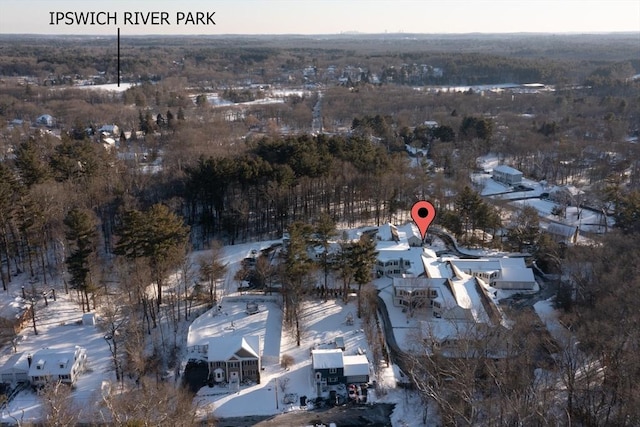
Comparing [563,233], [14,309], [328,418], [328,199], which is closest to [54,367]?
[14,309]

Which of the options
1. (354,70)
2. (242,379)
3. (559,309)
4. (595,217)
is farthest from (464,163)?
(354,70)

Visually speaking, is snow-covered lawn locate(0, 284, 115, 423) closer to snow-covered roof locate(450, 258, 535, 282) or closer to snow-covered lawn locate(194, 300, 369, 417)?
snow-covered lawn locate(194, 300, 369, 417)

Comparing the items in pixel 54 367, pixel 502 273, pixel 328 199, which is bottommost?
pixel 54 367

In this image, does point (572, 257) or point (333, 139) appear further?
point (333, 139)

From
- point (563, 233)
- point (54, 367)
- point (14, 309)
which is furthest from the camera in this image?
point (563, 233)

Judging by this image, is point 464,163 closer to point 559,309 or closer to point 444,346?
point 559,309

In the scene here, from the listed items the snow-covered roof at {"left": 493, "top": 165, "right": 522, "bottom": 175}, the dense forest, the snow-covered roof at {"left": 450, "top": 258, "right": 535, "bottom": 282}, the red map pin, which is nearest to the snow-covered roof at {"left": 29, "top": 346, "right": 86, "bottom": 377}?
the dense forest

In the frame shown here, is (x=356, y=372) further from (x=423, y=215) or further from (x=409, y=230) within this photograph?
(x=423, y=215)
